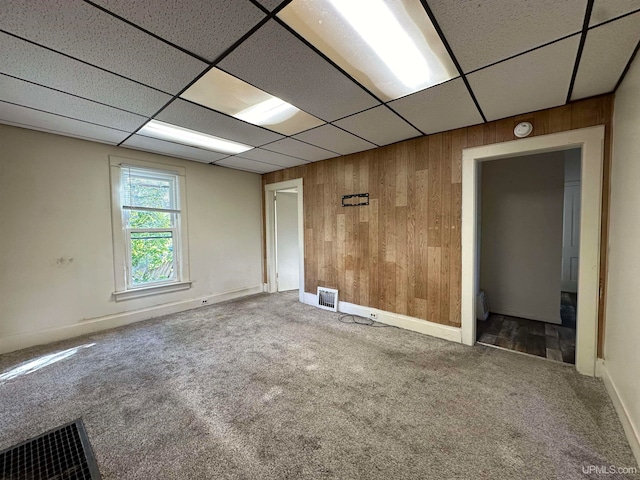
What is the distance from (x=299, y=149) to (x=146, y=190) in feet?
7.60

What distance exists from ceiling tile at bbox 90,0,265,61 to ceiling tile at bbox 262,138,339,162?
1.72 meters

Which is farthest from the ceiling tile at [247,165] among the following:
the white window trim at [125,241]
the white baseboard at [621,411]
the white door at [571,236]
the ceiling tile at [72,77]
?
the white door at [571,236]

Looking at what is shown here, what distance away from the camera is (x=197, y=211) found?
14.0ft

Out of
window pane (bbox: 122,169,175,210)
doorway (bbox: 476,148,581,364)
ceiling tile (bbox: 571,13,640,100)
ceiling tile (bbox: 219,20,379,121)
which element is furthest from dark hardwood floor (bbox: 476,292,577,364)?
window pane (bbox: 122,169,175,210)

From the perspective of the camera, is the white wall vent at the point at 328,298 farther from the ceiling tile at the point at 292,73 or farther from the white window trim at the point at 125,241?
the ceiling tile at the point at 292,73

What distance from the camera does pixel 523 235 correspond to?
3703 millimetres

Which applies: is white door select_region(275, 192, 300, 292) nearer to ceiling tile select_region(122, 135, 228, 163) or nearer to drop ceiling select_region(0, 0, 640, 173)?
ceiling tile select_region(122, 135, 228, 163)

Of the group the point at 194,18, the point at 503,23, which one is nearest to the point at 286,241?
the point at 194,18

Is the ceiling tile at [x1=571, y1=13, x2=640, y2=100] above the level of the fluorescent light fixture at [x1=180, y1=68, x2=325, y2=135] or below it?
below

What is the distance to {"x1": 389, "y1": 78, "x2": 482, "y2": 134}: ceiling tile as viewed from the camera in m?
2.06

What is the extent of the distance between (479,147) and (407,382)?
2.44m

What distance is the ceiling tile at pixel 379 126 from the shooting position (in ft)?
8.14

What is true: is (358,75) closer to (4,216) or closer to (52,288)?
(4,216)

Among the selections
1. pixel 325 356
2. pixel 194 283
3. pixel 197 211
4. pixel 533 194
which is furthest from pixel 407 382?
pixel 197 211
